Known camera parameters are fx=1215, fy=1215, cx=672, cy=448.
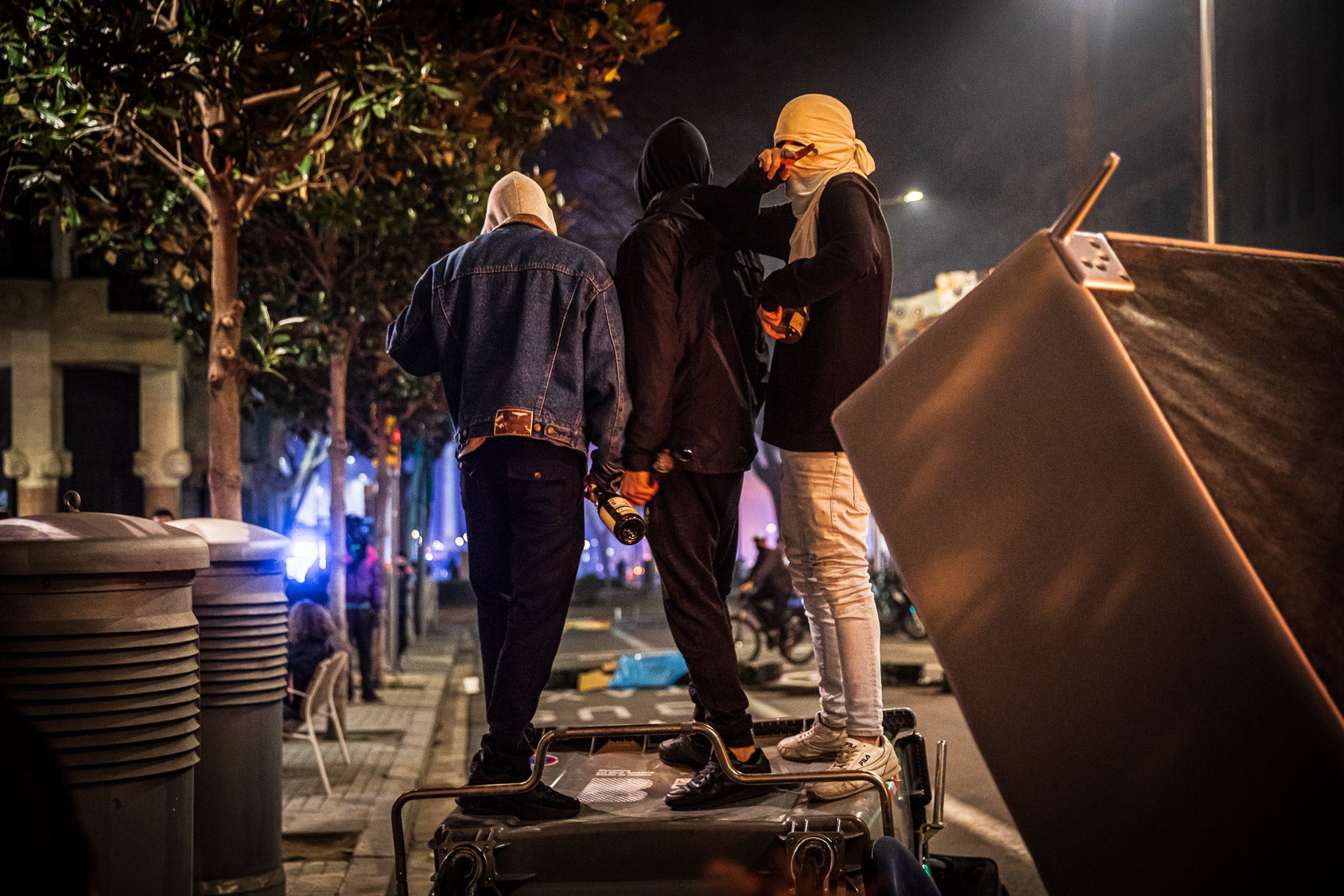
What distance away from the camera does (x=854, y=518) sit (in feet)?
13.1

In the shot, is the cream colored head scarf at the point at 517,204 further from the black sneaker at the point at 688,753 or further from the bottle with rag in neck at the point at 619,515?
the black sneaker at the point at 688,753

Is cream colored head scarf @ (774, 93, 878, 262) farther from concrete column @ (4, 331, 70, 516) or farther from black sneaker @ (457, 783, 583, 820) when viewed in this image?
concrete column @ (4, 331, 70, 516)

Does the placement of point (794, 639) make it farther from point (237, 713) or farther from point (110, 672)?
point (110, 672)

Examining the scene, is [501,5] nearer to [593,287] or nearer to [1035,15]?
[593,287]

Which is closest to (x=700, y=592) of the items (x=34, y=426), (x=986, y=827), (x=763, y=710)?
(x=986, y=827)

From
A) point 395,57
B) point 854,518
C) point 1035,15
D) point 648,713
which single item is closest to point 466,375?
point 854,518

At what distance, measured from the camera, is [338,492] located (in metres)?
14.4

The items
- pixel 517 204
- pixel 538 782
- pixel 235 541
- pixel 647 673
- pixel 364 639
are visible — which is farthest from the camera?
pixel 647 673

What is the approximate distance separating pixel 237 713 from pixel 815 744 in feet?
9.63

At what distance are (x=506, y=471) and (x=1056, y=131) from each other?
4552cm

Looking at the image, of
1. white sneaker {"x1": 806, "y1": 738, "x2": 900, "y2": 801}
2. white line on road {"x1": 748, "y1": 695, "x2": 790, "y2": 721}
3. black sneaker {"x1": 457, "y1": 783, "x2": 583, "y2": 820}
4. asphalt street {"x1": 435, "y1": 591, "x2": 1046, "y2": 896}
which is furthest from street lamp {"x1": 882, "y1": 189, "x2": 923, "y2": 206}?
black sneaker {"x1": 457, "y1": 783, "x2": 583, "y2": 820}

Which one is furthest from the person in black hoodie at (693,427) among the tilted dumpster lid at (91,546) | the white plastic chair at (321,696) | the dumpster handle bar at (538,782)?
the white plastic chair at (321,696)

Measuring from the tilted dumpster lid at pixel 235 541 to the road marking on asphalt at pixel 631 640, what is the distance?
16.3 m

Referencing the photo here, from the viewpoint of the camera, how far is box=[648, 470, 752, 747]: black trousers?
12.5ft
